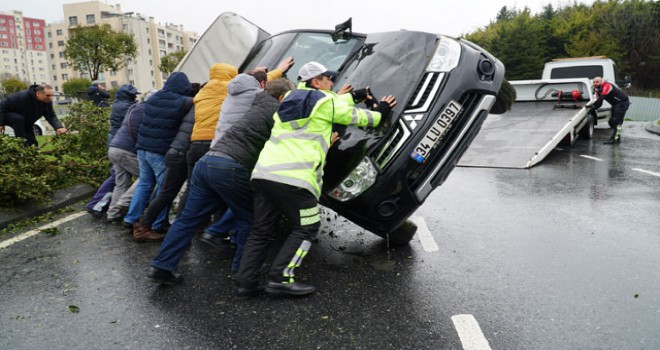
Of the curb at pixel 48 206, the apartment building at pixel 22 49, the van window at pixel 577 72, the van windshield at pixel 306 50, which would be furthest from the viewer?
the apartment building at pixel 22 49

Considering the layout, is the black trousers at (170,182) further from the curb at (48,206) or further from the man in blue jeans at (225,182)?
the curb at (48,206)

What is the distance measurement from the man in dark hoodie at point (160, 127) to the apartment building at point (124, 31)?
8904 cm

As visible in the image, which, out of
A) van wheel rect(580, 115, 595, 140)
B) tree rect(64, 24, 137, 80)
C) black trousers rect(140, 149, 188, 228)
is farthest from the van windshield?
tree rect(64, 24, 137, 80)

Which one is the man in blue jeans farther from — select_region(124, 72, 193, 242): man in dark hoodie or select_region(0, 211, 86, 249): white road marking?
select_region(0, 211, 86, 249): white road marking

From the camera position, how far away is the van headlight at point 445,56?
4207mm

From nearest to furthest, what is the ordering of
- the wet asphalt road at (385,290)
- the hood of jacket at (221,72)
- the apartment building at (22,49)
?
1. the wet asphalt road at (385,290)
2. the hood of jacket at (221,72)
3. the apartment building at (22,49)

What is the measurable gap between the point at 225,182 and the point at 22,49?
622ft

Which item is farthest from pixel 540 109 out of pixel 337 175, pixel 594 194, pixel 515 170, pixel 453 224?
pixel 337 175

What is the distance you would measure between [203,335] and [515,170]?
679 centimetres

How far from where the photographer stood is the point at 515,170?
8.47 meters

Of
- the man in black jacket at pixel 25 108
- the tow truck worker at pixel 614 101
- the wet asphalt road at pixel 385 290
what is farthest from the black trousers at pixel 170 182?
the tow truck worker at pixel 614 101

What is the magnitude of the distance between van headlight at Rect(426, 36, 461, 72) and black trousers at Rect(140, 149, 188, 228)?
8.48 feet

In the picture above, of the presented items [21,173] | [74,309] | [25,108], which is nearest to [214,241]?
[74,309]

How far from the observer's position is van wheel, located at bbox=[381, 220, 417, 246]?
460 centimetres
